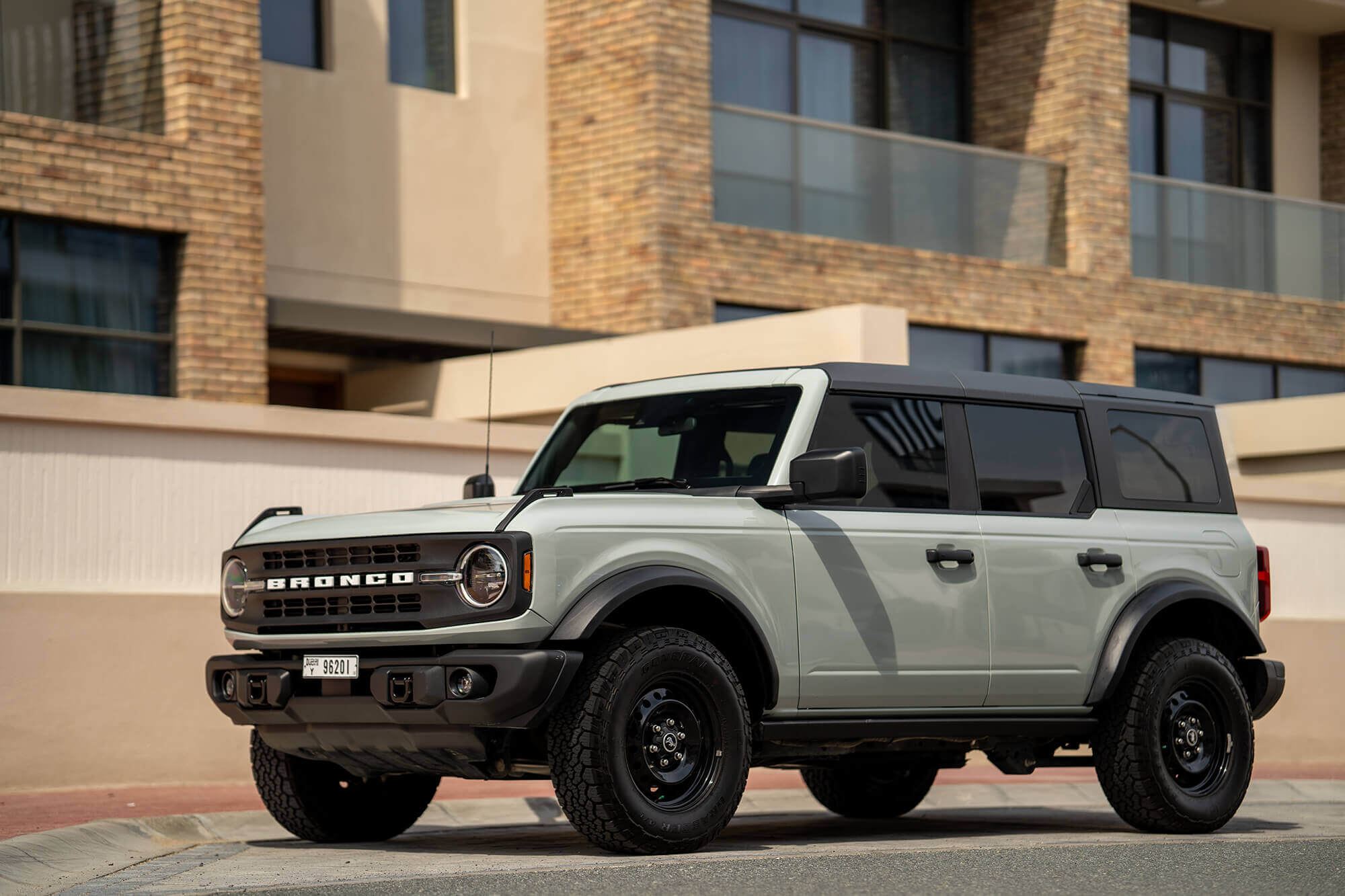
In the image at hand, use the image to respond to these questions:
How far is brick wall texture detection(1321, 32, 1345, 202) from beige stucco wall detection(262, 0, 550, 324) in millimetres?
12655

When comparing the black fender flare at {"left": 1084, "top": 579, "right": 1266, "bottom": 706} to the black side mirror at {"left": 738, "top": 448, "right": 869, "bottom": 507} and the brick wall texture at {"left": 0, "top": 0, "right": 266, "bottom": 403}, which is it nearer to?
the black side mirror at {"left": 738, "top": 448, "right": 869, "bottom": 507}

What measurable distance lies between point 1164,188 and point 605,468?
16591mm

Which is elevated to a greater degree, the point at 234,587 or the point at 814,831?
the point at 234,587

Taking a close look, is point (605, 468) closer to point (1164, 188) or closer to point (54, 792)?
point (54, 792)

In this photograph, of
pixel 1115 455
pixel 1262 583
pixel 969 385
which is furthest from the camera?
pixel 1262 583

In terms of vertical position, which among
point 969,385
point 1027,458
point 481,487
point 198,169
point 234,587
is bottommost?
point 234,587

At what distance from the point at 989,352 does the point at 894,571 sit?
13.8 meters

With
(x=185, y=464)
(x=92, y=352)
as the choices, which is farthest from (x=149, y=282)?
(x=185, y=464)

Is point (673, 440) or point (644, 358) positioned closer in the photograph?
point (673, 440)

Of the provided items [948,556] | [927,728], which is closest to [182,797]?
[927,728]

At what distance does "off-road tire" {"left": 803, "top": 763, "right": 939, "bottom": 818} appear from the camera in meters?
10.6

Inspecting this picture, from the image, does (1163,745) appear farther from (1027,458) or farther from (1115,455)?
(1027,458)

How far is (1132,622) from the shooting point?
8.97 meters

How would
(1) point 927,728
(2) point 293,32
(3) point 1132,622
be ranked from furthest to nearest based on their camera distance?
(2) point 293,32
(3) point 1132,622
(1) point 927,728
